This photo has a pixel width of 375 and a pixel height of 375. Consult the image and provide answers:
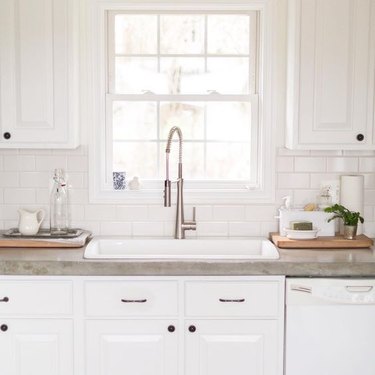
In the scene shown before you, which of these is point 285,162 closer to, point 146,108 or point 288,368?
point 146,108

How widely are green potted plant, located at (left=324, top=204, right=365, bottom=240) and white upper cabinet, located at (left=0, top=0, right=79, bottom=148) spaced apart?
56.4 inches

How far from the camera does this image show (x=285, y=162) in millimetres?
3797

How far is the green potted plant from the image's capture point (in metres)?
3.60

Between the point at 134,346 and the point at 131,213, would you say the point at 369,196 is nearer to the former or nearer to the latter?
the point at 131,213

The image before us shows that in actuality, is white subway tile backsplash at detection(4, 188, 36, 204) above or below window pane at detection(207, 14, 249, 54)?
below

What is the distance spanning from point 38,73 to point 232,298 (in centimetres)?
151

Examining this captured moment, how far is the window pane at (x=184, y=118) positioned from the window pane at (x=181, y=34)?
0.31 metres

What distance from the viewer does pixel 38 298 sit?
3.22m

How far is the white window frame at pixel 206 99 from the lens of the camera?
3707 millimetres

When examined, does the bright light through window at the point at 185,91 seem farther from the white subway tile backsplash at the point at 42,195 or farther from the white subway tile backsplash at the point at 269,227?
the white subway tile backsplash at the point at 42,195

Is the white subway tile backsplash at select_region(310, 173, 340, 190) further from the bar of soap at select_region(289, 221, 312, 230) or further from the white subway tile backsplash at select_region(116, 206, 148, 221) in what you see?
the white subway tile backsplash at select_region(116, 206, 148, 221)

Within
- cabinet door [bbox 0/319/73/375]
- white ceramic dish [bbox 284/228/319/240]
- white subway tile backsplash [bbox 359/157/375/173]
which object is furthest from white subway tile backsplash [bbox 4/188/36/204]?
white subway tile backsplash [bbox 359/157/375/173]

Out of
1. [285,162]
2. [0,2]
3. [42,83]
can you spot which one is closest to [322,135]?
[285,162]

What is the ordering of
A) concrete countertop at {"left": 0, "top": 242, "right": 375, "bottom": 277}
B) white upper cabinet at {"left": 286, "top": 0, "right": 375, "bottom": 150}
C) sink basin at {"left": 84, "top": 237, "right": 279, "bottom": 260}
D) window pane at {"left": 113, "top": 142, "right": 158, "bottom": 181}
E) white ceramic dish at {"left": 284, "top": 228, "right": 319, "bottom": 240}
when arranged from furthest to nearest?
window pane at {"left": 113, "top": 142, "right": 158, "bottom": 181}, sink basin at {"left": 84, "top": 237, "right": 279, "bottom": 260}, white ceramic dish at {"left": 284, "top": 228, "right": 319, "bottom": 240}, white upper cabinet at {"left": 286, "top": 0, "right": 375, "bottom": 150}, concrete countertop at {"left": 0, "top": 242, "right": 375, "bottom": 277}
